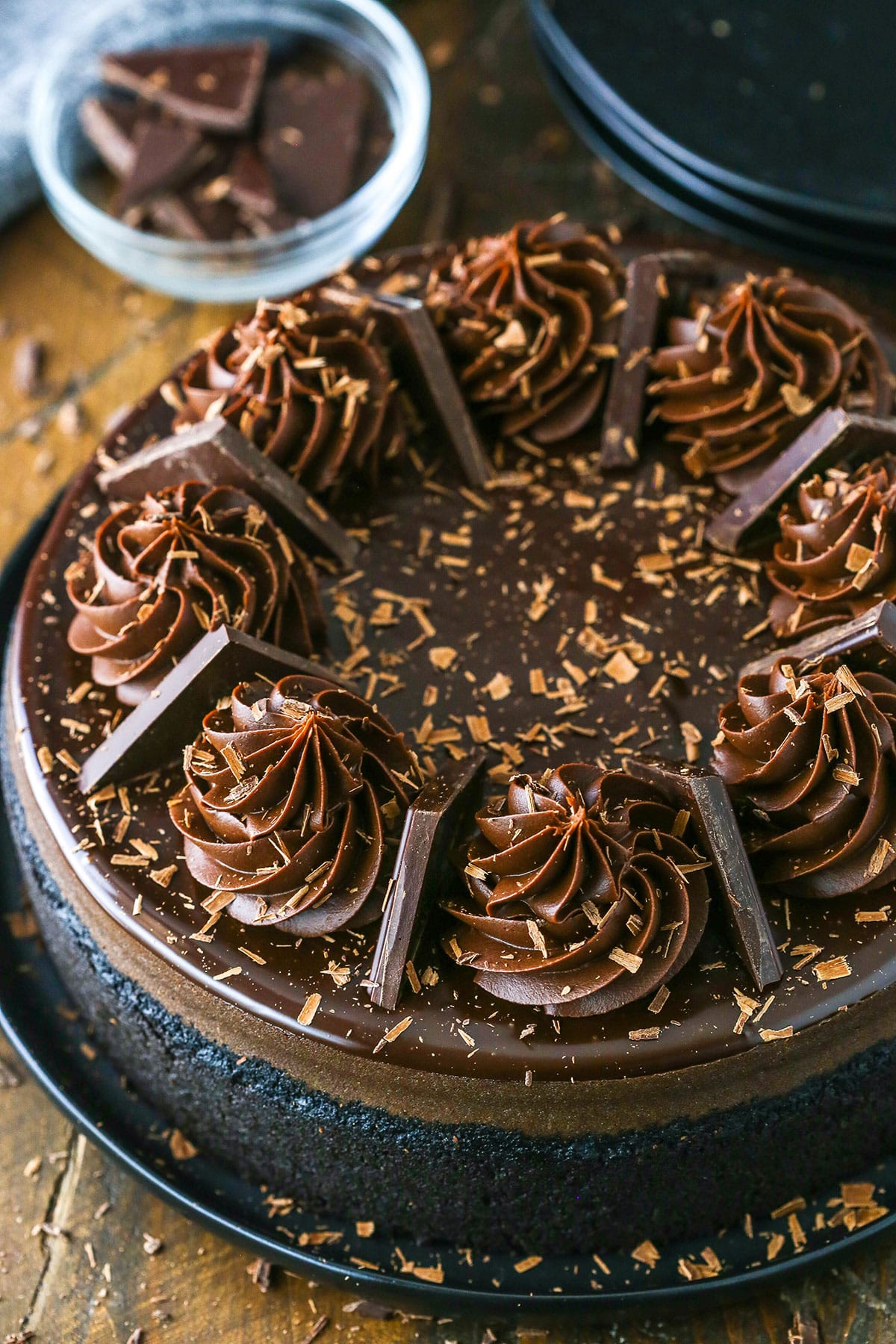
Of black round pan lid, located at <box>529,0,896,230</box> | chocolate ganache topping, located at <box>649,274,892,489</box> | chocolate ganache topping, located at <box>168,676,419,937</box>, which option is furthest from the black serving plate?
black round pan lid, located at <box>529,0,896,230</box>

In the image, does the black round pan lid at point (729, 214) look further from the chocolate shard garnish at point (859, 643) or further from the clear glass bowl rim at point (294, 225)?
the chocolate shard garnish at point (859, 643)

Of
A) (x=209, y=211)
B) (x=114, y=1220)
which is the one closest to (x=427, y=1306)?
(x=114, y=1220)

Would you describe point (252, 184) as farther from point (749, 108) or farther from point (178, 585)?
A: point (178, 585)

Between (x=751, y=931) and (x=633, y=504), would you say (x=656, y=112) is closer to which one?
(x=633, y=504)

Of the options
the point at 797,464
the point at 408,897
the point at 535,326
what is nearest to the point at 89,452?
the point at 535,326

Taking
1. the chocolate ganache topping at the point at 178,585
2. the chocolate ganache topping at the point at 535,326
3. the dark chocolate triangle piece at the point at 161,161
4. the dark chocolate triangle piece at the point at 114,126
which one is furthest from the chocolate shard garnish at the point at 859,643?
the dark chocolate triangle piece at the point at 114,126

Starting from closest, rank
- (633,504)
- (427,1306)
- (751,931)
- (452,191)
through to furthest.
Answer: (751,931) → (427,1306) → (633,504) → (452,191)
